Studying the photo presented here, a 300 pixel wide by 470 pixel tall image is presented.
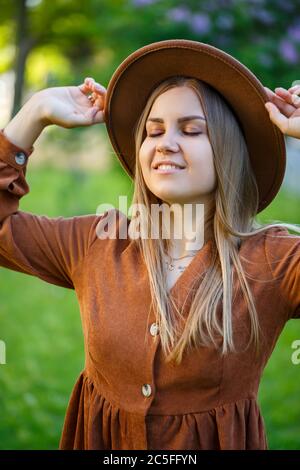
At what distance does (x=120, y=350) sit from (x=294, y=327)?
3.30m

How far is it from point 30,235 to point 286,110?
2.92ft

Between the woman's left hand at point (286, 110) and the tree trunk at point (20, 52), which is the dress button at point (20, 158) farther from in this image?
the tree trunk at point (20, 52)

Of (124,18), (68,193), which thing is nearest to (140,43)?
(124,18)

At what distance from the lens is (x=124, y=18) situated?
13.9 feet

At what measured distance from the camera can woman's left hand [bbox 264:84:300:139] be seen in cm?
207

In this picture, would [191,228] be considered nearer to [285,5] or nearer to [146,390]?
[146,390]

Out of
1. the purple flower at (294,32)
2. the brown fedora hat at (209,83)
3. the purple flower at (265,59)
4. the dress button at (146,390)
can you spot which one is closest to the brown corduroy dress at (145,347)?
the dress button at (146,390)

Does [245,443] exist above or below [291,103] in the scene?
below

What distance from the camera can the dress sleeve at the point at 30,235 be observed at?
88.0 inches

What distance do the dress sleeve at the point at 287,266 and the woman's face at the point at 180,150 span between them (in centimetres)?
26

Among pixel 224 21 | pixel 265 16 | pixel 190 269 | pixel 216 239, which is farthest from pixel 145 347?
pixel 265 16

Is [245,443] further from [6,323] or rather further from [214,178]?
[6,323]

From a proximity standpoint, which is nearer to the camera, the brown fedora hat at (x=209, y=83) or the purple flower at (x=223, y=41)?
the brown fedora hat at (x=209, y=83)

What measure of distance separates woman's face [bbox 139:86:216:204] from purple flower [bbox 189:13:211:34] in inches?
78.2
